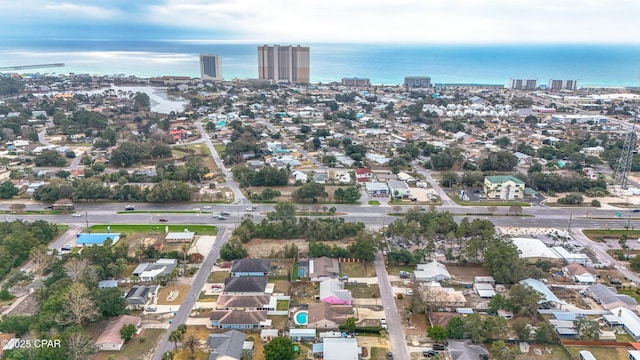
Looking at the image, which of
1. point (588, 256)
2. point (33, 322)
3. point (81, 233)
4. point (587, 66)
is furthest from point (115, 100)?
point (587, 66)

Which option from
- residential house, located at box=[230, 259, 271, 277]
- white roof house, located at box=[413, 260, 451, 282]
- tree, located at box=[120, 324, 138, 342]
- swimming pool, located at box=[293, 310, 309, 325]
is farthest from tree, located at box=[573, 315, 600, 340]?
tree, located at box=[120, 324, 138, 342]

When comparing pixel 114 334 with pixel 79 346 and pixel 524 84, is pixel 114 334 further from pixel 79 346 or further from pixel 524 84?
pixel 524 84

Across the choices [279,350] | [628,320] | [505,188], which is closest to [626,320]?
[628,320]

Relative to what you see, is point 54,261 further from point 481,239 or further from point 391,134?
point 391,134

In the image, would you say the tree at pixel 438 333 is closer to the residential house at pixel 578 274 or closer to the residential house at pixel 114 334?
the residential house at pixel 578 274

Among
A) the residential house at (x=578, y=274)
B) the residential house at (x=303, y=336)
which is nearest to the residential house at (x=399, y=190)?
the residential house at (x=578, y=274)

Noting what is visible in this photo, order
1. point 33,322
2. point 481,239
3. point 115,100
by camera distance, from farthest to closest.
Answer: point 115,100
point 481,239
point 33,322
